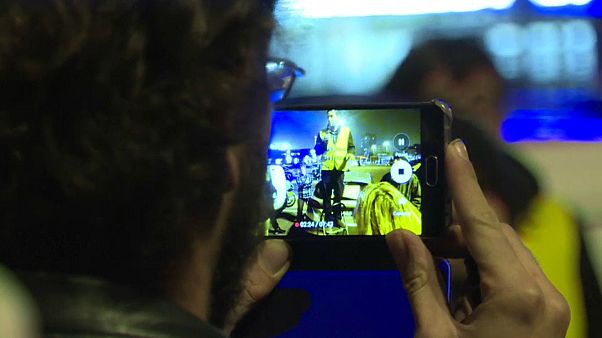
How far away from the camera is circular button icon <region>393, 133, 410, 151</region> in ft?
2.15

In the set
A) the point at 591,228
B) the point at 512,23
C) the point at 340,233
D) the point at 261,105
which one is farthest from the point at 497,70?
the point at 261,105

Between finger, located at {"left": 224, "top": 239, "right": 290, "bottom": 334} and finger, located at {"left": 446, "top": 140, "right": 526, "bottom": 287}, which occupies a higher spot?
finger, located at {"left": 446, "top": 140, "right": 526, "bottom": 287}

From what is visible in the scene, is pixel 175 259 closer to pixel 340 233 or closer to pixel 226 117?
pixel 226 117

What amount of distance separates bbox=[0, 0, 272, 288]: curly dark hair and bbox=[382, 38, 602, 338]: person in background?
0.57 metres

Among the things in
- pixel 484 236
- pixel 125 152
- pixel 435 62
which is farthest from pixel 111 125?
pixel 435 62

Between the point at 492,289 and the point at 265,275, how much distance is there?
0.21 meters

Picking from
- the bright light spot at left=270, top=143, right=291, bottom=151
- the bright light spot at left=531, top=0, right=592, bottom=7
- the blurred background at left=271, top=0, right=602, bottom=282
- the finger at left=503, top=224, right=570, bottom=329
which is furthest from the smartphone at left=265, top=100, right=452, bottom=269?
the bright light spot at left=531, top=0, right=592, bottom=7

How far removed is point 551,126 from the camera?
894mm

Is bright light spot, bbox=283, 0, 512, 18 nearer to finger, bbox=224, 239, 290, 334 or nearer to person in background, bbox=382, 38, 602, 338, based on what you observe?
person in background, bbox=382, 38, 602, 338

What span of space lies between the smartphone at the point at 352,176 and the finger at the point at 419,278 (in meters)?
0.06

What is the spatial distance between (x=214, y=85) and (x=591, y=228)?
692mm

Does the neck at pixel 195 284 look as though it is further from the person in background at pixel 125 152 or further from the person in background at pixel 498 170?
the person in background at pixel 498 170

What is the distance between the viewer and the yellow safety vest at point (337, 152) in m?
0.68

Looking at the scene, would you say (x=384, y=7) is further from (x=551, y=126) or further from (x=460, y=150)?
(x=460, y=150)
